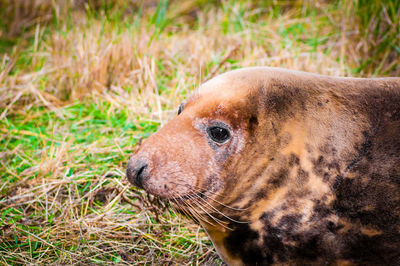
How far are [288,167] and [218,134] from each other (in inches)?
14.6

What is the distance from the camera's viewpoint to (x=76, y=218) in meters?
2.73

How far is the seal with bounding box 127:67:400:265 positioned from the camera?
5.76ft

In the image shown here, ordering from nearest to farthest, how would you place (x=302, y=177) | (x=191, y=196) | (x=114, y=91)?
1. (x=302, y=177)
2. (x=191, y=196)
3. (x=114, y=91)

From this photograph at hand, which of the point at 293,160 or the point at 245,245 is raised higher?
the point at 293,160

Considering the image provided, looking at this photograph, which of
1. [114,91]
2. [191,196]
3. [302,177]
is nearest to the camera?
[302,177]

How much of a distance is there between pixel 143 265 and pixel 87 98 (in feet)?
7.13

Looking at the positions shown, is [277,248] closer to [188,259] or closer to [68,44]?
[188,259]

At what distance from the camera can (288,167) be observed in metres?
1.86

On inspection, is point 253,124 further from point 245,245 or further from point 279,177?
point 245,245

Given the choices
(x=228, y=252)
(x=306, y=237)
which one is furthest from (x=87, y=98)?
(x=306, y=237)

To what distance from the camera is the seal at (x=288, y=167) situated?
1756 mm

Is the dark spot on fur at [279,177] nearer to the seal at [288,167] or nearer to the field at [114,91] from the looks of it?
the seal at [288,167]

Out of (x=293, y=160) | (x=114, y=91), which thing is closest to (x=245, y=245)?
(x=293, y=160)

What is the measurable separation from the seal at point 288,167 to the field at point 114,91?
2.22 ft
